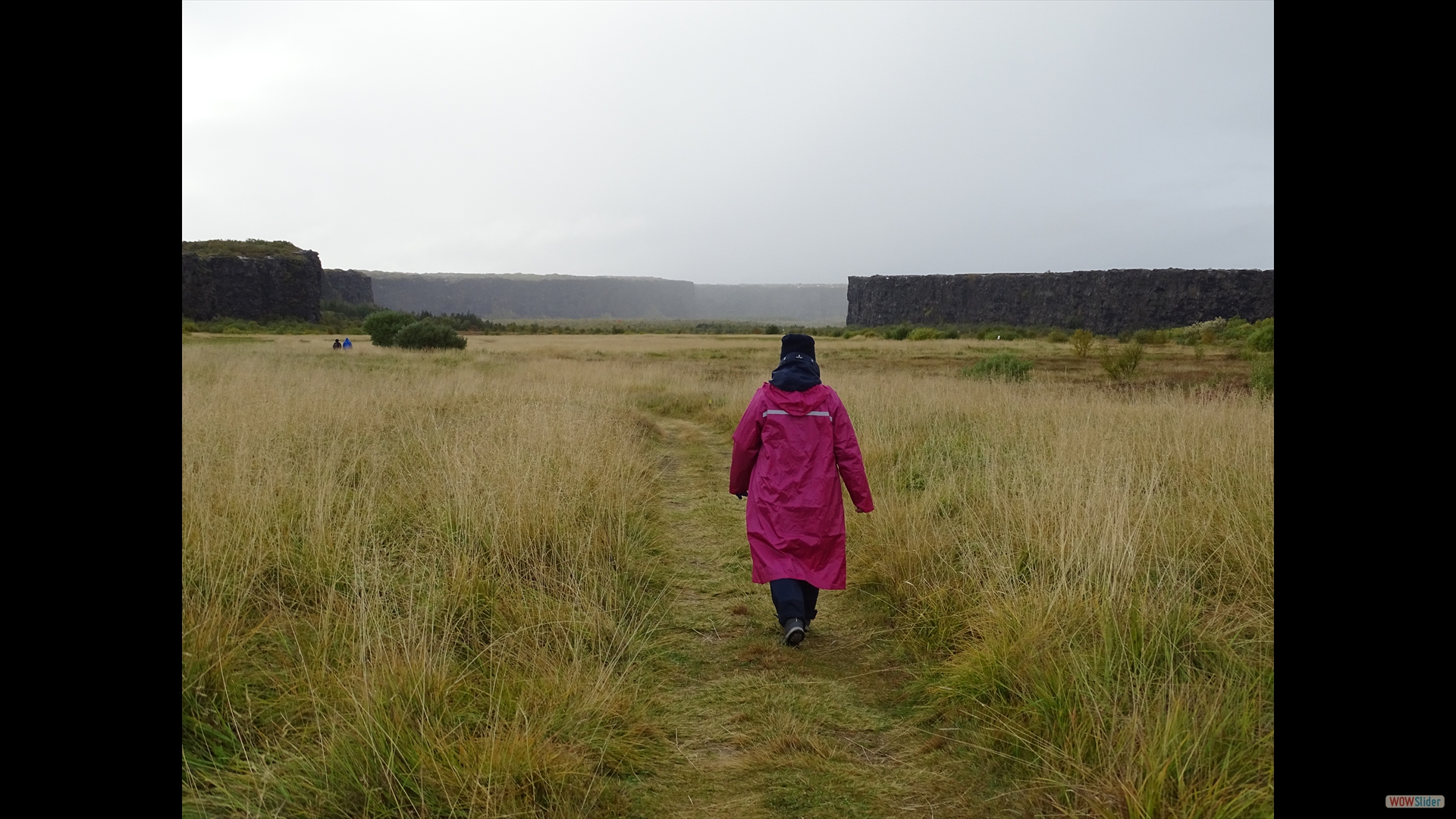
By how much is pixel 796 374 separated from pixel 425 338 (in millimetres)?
31145

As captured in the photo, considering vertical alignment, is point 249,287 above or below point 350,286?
below

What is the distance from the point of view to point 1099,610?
11.6 feet

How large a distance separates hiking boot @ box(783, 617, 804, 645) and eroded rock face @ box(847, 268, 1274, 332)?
7766cm

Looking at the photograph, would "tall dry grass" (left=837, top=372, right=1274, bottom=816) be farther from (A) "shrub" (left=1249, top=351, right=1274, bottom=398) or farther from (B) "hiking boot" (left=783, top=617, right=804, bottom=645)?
(A) "shrub" (left=1249, top=351, right=1274, bottom=398)

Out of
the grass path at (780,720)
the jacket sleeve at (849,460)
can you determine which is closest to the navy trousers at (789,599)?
the grass path at (780,720)

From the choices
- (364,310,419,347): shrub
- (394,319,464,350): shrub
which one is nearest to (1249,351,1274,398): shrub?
(394,319,464,350): shrub

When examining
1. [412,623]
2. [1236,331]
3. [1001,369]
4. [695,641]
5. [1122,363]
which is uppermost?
[1236,331]

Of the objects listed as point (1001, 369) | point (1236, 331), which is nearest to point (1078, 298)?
point (1236, 331)

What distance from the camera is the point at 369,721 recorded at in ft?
8.89

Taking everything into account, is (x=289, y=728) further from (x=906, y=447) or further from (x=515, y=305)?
(x=515, y=305)

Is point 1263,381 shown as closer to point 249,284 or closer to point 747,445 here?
point 747,445

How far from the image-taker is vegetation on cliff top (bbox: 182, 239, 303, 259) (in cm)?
6569

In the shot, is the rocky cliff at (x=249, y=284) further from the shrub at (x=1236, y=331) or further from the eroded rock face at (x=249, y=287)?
the shrub at (x=1236, y=331)
